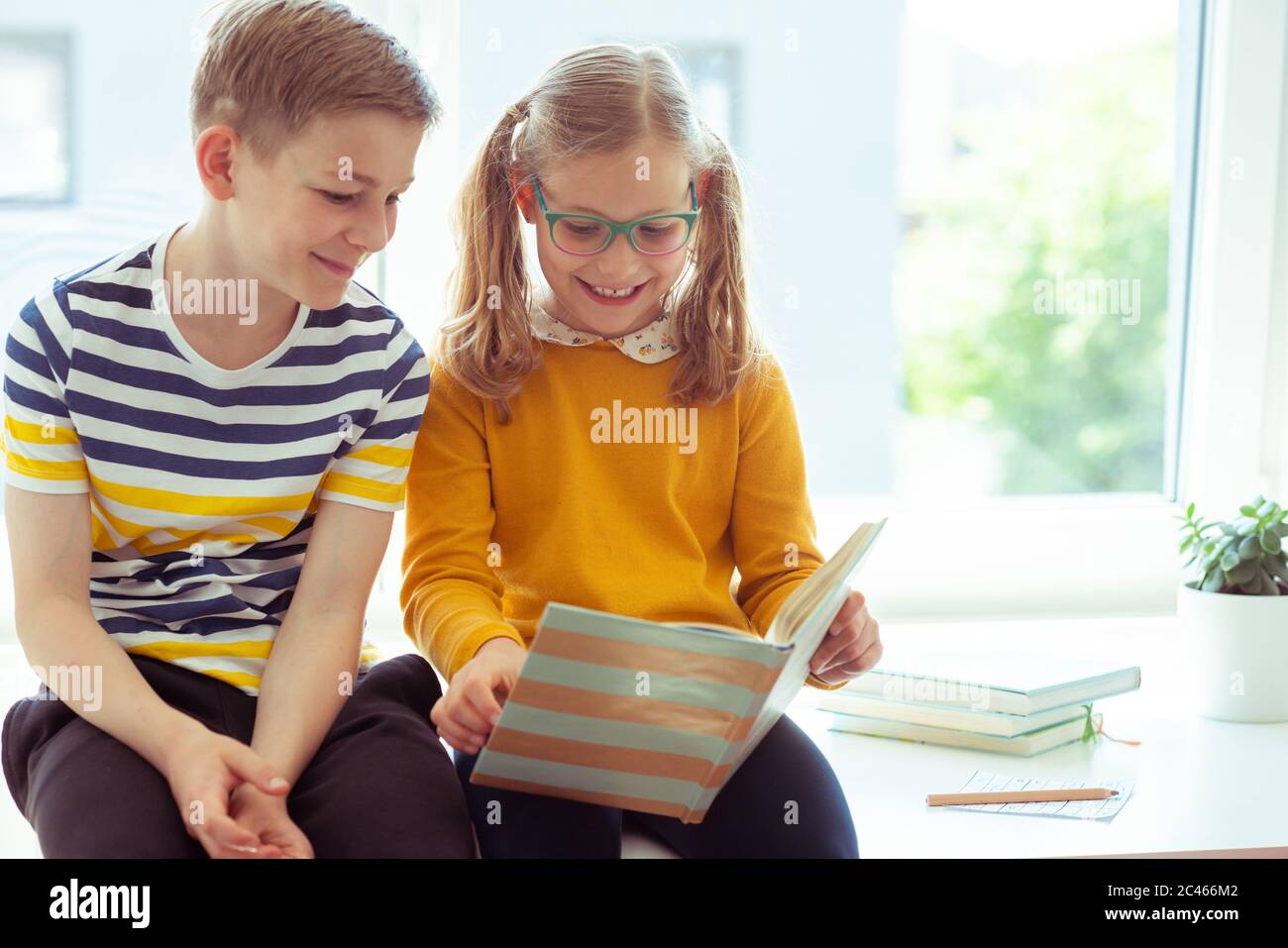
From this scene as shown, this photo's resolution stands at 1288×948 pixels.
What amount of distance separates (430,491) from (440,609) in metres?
0.12

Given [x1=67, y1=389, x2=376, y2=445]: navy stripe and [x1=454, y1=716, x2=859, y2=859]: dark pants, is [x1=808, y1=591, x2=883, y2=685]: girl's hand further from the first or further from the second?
[x1=67, y1=389, x2=376, y2=445]: navy stripe

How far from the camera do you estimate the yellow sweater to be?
1125 millimetres

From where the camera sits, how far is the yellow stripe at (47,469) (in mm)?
966

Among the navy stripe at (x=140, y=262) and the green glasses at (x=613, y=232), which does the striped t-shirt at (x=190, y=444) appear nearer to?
the navy stripe at (x=140, y=262)

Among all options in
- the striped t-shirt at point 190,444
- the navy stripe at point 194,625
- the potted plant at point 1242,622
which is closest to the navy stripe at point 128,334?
the striped t-shirt at point 190,444

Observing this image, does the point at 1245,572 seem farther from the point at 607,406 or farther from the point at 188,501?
the point at 188,501

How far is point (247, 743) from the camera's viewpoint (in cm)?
98

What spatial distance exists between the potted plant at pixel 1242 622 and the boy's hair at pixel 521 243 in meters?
0.53

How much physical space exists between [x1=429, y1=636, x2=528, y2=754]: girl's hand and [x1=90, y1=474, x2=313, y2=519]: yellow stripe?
→ 0.21 meters

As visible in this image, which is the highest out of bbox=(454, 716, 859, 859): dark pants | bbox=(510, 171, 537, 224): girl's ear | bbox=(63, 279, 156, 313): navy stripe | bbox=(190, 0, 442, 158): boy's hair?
bbox=(190, 0, 442, 158): boy's hair

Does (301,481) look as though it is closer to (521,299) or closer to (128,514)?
(128,514)

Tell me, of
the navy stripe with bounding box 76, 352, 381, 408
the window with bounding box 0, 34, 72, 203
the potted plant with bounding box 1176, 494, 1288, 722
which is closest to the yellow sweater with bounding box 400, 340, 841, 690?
the navy stripe with bounding box 76, 352, 381, 408

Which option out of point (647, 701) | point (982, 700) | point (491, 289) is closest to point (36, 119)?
point (491, 289)

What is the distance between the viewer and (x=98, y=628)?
3.16 ft
